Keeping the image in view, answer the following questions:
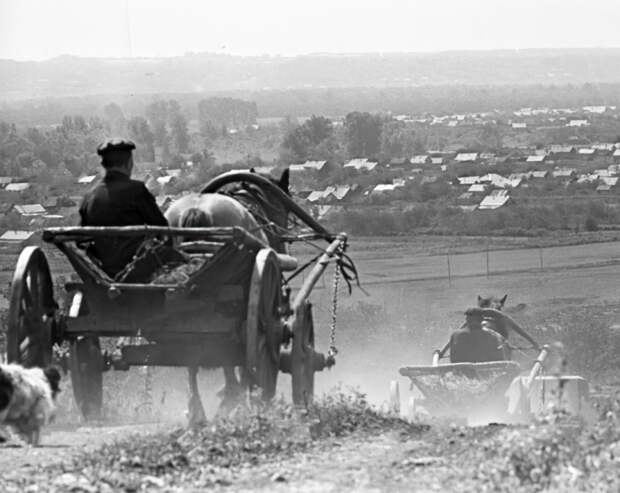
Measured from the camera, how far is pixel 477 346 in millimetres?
17828

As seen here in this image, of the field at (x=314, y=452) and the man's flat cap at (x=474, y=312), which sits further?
the man's flat cap at (x=474, y=312)

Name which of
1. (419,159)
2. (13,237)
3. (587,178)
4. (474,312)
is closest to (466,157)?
(419,159)

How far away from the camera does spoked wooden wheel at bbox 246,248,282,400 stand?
10.8 meters

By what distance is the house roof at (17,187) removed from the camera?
89250 mm

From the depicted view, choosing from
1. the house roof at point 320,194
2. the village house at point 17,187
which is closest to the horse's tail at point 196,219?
the house roof at point 320,194

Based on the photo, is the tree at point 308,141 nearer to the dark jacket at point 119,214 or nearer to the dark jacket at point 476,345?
the dark jacket at point 476,345

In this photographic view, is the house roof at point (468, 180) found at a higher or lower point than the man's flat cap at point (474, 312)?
lower

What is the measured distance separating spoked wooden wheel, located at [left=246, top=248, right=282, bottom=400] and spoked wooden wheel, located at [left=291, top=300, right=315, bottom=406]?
133 mm

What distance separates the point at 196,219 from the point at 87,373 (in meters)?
1.34

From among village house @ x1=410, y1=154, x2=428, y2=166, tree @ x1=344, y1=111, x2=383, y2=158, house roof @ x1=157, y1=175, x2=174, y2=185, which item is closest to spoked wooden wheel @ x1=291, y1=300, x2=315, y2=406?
house roof @ x1=157, y1=175, x2=174, y2=185

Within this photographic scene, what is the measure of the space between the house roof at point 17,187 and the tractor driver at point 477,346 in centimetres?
7283

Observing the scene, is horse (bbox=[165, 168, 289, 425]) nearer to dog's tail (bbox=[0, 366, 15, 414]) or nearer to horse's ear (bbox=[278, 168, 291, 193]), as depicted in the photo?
horse's ear (bbox=[278, 168, 291, 193])

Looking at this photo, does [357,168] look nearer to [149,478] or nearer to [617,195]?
[617,195]

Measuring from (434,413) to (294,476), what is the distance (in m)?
8.51
